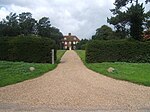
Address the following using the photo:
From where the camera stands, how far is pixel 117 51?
1120 inches

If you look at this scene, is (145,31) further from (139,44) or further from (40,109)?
(40,109)

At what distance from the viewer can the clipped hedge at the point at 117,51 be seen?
2811cm

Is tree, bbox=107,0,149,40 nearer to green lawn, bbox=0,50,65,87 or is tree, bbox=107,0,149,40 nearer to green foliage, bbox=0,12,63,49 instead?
green lawn, bbox=0,50,65,87

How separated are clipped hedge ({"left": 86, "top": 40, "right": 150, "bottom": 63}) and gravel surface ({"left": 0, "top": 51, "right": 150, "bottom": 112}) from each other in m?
12.9

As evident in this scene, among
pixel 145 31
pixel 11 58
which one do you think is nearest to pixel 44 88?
pixel 11 58

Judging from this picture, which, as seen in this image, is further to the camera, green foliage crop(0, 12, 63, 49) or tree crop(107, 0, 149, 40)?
green foliage crop(0, 12, 63, 49)

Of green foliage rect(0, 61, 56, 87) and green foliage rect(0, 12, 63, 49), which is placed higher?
green foliage rect(0, 12, 63, 49)

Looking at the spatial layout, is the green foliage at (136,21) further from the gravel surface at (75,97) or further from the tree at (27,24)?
the tree at (27,24)

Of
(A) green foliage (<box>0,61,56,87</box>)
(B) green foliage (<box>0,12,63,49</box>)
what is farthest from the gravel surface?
(B) green foliage (<box>0,12,63,49</box>)

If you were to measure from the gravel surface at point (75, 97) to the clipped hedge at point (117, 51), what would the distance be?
42.3ft

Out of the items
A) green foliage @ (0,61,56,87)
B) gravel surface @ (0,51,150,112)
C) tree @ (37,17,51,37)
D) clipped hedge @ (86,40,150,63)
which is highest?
tree @ (37,17,51,37)

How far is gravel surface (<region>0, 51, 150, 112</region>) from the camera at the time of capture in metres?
9.27

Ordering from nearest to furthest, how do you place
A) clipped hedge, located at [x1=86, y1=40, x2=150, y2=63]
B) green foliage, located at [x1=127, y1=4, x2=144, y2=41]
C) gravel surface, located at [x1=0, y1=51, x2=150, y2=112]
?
1. gravel surface, located at [x1=0, y1=51, x2=150, y2=112]
2. clipped hedge, located at [x1=86, y1=40, x2=150, y2=63]
3. green foliage, located at [x1=127, y1=4, x2=144, y2=41]

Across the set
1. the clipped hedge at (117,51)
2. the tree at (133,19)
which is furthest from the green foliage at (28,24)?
the clipped hedge at (117,51)
